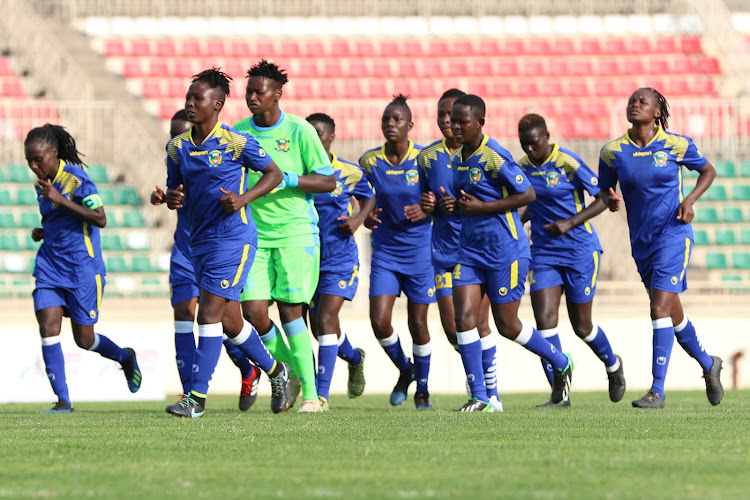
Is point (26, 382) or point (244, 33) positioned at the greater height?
point (244, 33)

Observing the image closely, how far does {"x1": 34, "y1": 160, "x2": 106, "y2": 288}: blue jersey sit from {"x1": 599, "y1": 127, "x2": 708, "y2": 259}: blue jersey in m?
4.09

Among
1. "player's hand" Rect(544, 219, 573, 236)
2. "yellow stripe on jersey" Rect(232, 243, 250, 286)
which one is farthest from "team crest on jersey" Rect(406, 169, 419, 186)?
"yellow stripe on jersey" Rect(232, 243, 250, 286)

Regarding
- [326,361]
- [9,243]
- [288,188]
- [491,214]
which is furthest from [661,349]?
[9,243]

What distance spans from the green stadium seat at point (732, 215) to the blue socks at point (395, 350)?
37.2 feet

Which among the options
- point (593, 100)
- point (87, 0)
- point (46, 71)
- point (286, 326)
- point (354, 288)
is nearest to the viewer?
point (286, 326)

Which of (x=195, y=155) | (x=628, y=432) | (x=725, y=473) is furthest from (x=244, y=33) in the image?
(x=725, y=473)

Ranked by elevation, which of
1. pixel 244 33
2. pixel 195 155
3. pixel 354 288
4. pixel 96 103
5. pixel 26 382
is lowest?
pixel 26 382

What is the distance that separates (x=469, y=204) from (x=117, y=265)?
11158 mm

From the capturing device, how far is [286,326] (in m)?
9.42

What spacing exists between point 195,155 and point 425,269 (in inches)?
119

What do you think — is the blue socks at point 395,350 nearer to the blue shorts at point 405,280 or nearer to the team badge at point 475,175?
the blue shorts at point 405,280

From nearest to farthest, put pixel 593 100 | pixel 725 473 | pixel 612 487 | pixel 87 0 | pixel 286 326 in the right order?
pixel 612 487
pixel 725 473
pixel 286 326
pixel 593 100
pixel 87 0

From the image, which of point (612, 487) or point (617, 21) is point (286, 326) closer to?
point (612, 487)

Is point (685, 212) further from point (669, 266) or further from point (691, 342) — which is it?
point (691, 342)
